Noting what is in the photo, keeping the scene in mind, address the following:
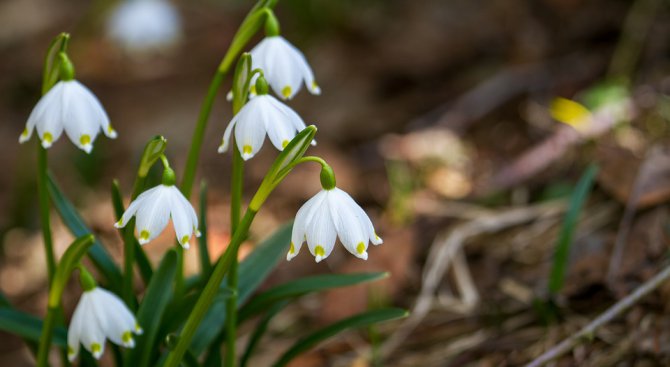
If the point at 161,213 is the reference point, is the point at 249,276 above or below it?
below

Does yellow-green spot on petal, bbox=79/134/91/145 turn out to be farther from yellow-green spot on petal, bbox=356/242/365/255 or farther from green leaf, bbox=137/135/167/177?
yellow-green spot on petal, bbox=356/242/365/255

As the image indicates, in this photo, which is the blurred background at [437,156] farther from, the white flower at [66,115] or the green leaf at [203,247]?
the white flower at [66,115]

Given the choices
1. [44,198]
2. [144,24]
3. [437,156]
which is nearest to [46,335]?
[44,198]

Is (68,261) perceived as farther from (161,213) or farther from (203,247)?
(203,247)

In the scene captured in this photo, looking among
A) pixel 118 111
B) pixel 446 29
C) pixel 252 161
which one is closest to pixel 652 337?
pixel 252 161

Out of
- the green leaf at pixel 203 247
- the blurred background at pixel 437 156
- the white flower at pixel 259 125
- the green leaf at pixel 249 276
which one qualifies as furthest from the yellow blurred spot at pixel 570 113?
the white flower at pixel 259 125

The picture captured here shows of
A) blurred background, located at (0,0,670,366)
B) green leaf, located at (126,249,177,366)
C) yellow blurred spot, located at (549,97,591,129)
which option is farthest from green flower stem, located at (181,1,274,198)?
yellow blurred spot, located at (549,97,591,129)
